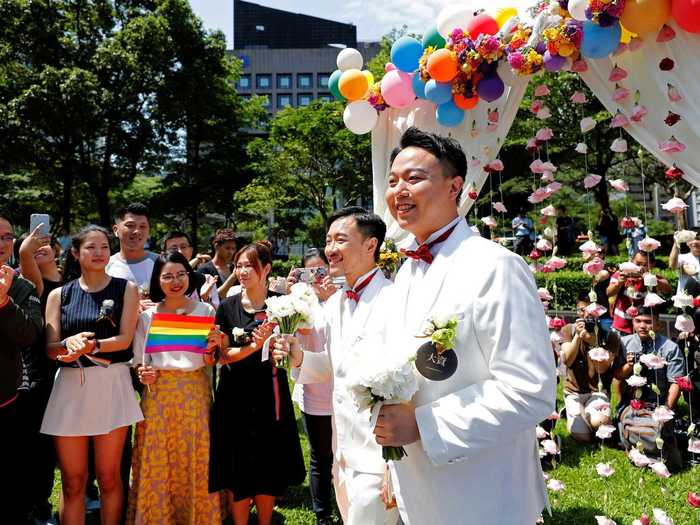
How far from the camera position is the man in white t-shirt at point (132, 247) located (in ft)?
16.0

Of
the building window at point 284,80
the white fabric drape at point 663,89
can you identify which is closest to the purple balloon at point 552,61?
the white fabric drape at point 663,89

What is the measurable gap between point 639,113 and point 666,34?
0.50 meters

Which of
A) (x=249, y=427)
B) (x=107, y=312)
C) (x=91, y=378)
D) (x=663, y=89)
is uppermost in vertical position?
(x=663, y=89)

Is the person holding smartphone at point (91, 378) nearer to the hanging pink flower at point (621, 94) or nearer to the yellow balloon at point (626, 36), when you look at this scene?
the hanging pink flower at point (621, 94)

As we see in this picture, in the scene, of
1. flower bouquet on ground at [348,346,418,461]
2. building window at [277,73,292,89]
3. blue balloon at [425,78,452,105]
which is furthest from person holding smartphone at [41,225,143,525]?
building window at [277,73,292,89]

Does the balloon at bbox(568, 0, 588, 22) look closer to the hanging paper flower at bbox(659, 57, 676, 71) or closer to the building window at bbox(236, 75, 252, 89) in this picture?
the hanging paper flower at bbox(659, 57, 676, 71)

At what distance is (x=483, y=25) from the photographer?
189 inches

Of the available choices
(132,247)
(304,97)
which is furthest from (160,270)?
(304,97)

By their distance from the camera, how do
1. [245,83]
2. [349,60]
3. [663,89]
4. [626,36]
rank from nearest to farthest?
[663,89]
[626,36]
[349,60]
[245,83]

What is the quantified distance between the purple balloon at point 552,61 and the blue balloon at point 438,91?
962 millimetres

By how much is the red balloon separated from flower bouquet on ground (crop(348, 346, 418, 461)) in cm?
374

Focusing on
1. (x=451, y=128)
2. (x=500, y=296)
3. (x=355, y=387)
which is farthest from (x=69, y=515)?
(x=451, y=128)

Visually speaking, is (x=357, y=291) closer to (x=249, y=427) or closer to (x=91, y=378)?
(x=249, y=427)

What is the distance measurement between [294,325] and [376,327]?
809 mm
